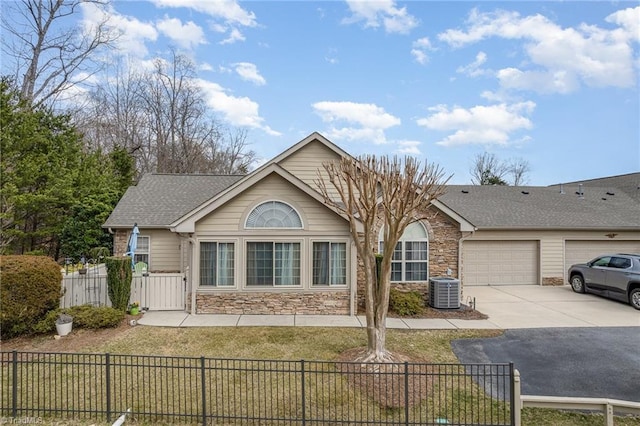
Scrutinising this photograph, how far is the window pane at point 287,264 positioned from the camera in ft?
34.7

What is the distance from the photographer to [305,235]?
34.6ft

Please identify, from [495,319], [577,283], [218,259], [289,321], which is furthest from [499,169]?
[218,259]

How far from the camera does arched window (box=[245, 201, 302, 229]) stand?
10508mm

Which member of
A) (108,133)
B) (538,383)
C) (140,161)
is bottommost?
(538,383)

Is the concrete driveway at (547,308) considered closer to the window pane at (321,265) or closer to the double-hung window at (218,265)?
the window pane at (321,265)

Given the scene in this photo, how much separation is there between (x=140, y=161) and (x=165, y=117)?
4700 mm

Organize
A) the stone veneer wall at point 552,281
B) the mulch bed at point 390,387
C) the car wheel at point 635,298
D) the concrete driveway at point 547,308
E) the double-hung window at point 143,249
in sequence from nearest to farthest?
1. the mulch bed at point 390,387
2. the concrete driveway at point 547,308
3. the car wheel at point 635,298
4. the double-hung window at point 143,249
5. the stone veneer wall at point 552,281

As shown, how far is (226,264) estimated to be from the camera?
34.3 ft

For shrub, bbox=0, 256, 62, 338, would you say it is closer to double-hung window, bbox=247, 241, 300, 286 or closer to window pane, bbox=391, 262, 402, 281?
double-hung window, bbox=247, 241, 300, 286

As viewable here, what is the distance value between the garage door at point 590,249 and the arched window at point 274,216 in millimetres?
13270

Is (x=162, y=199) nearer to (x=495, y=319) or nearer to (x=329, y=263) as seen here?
(x=329, y=263)

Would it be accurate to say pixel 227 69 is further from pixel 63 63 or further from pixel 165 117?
pixel 165 117

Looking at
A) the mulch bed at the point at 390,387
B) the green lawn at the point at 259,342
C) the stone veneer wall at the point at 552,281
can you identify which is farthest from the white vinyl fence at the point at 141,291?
the stone veneer wall at the point at 552,281

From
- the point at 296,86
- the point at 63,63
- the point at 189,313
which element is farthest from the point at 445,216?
the point at 63,63
